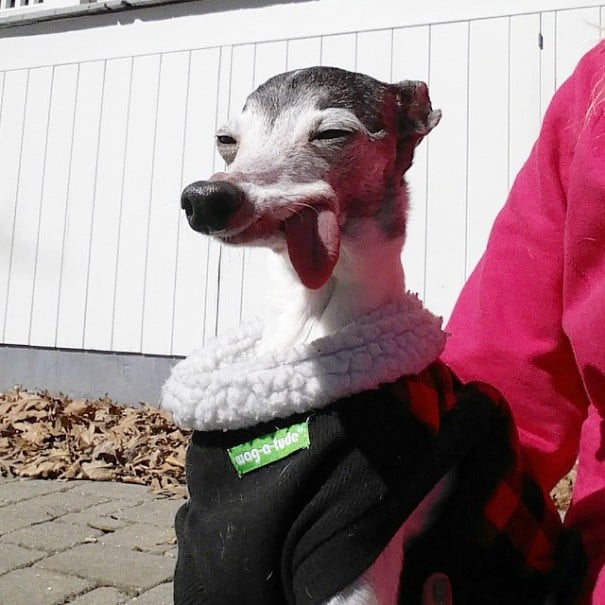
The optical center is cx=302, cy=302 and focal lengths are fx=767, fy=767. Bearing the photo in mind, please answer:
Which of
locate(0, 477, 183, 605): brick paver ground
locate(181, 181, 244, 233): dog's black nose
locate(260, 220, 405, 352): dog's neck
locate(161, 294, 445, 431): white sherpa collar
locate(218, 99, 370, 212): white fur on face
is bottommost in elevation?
locate(0, 477, 183, 605): brick paver ground

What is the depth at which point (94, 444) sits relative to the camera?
12.0ft

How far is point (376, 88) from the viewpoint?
144cm

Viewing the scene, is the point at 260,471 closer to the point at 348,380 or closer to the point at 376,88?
the point at 348,380

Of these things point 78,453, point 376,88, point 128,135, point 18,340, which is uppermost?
point 128,135

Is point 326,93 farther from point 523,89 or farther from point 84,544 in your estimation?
point 523,89

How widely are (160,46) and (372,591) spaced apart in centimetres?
411

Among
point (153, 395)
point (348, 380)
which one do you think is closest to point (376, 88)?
point (348, 380)

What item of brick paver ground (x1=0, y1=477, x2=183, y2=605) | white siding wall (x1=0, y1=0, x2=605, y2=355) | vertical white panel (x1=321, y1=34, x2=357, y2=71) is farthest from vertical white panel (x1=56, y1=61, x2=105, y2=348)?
brick paver ground (x1=0, y1=477, x2=183, y2=605)

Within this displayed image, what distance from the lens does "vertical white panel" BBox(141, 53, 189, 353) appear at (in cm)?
448

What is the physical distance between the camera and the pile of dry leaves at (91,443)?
3.40m

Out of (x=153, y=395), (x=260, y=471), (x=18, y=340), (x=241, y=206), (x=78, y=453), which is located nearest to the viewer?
(x=241, y=206)

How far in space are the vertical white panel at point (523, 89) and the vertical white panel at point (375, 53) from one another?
636 mm

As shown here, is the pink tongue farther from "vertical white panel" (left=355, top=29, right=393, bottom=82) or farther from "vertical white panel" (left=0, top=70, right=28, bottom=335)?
"vertical white panel" (left=0, top=70, right=28, bottom=335)

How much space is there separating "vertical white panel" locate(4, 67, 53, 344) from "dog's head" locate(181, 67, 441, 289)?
12.5ft
